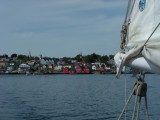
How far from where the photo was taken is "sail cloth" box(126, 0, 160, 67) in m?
4.41

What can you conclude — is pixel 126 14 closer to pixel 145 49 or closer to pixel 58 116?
pixel 145 49

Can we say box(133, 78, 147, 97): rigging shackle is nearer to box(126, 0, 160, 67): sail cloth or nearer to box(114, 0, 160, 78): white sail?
box(114, 0, 160, 78): white sail

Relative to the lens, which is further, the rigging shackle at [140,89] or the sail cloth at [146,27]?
the rigging shackle at [140,89]

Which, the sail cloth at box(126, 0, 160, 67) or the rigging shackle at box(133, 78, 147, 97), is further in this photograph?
the rigging shackle at box(133, 78, 147, 97)

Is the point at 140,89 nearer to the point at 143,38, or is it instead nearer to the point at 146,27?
the point at 143,38

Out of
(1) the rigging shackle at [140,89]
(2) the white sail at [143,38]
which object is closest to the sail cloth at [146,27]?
(2) the white sail at [143,38]

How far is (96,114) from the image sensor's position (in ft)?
95.0

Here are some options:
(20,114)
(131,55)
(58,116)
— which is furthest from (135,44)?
(20,114)

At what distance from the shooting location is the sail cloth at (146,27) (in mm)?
4406

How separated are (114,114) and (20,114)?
25.6 ft

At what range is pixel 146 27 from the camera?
192 inches

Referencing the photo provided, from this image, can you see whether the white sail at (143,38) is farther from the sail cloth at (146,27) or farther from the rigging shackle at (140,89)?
the rigging shackle at (140,89)

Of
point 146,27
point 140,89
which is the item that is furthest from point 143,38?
point 140,89

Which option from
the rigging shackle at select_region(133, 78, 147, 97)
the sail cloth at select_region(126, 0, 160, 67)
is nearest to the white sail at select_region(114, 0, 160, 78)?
the sail cloth at select_region(126, 0, 160, 67)
